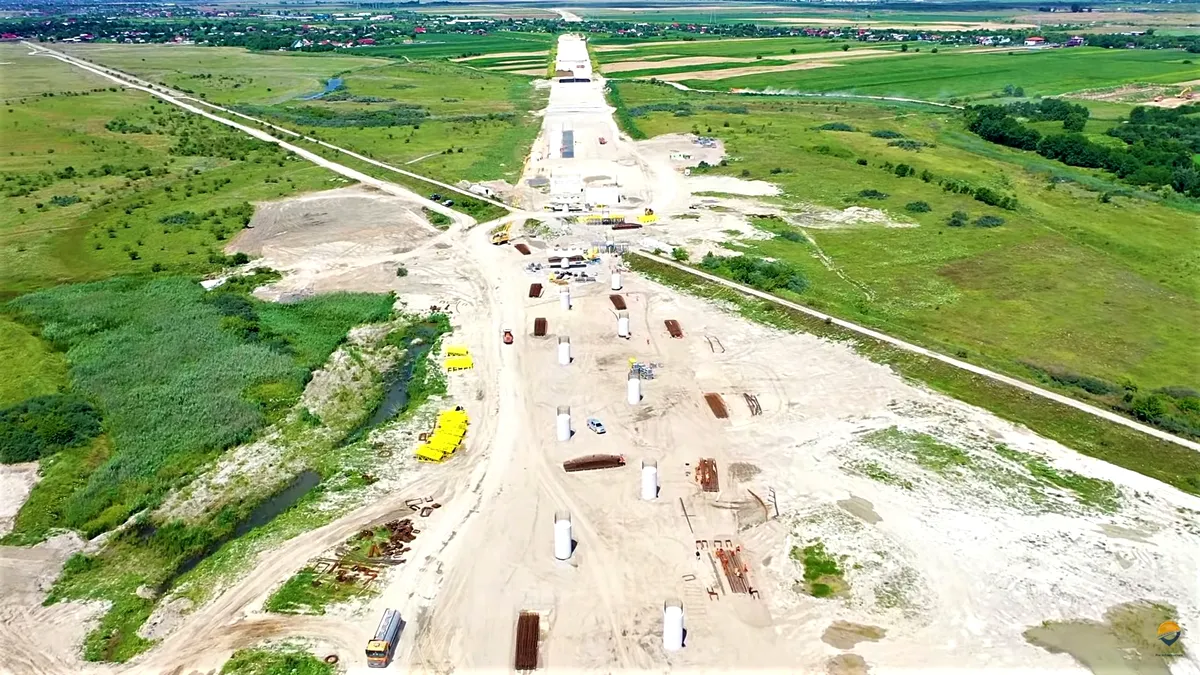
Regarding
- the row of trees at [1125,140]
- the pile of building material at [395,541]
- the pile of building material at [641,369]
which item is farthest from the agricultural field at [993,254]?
the pile of building material at [395,541]

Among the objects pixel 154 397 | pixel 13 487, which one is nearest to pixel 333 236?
pixel 154 397

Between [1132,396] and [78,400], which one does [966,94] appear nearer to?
[1132,396]

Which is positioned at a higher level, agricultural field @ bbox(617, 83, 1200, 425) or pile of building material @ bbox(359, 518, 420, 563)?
agricultural field @ bbox(617, 83, 1200, 425)

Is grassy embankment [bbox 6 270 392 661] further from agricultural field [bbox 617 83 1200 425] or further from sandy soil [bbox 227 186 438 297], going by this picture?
agricultural field [bbox 617 83 1200 425]

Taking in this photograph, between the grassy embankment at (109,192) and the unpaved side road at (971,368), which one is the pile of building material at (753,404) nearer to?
the unpaved side road at (971,368)

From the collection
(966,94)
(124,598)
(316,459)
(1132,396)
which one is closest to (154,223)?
(316,459)

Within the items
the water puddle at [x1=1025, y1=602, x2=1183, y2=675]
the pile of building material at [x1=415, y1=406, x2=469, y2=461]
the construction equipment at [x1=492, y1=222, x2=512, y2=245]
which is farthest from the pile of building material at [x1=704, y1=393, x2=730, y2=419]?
the construction equipment at [x1=492, y1=222, x2=512, y2=245]

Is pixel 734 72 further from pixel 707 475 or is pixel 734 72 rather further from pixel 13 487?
pixel 13 487
